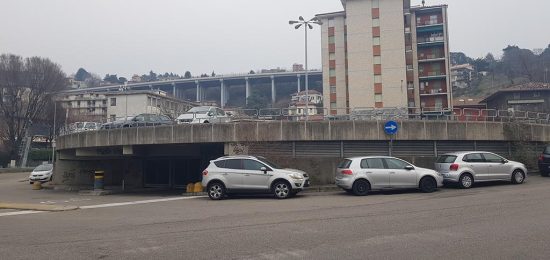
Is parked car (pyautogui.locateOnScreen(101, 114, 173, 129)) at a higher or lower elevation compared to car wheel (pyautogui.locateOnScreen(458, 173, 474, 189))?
higher

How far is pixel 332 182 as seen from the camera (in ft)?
60.3

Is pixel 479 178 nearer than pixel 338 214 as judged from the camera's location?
No

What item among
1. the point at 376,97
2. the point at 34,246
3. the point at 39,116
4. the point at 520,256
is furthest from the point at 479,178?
the point at 39,116

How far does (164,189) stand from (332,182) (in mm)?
12175

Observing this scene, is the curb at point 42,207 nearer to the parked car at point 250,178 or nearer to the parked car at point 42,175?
the parked car at point 250,178

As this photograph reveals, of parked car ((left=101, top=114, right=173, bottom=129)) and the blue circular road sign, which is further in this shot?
parked car ((left=101, top=114, right=173, bottom=129))

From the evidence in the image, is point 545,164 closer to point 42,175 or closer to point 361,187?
point 361,187

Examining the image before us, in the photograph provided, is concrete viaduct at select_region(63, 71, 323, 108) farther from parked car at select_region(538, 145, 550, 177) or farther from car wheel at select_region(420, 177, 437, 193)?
car wheel at select_region(420, 177, 437, 193)

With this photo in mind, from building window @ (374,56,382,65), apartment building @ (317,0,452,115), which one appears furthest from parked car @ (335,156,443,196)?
building window @ (374,56,382,65)

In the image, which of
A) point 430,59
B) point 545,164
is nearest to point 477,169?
point 545,164

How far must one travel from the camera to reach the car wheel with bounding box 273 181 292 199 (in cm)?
1512

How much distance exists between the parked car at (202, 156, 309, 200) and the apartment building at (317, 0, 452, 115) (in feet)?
131

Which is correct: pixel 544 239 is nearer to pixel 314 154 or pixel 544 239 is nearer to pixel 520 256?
pixel 520 256

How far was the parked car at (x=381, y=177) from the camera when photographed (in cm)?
1502
